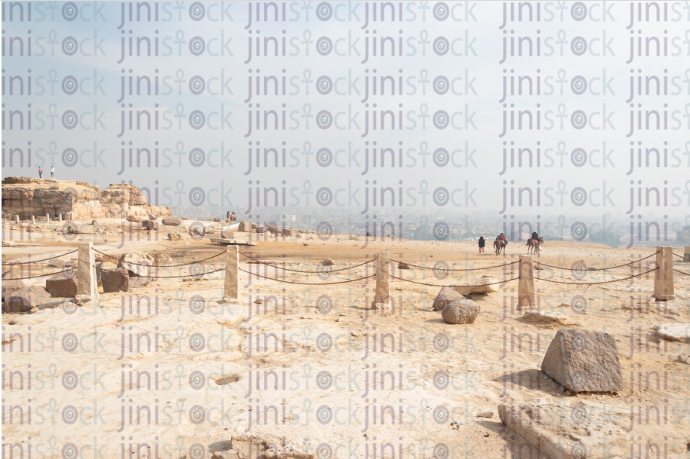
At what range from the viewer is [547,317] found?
8117mm

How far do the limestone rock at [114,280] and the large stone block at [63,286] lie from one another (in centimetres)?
87

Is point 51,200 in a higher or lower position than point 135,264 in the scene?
higher

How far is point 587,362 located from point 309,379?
3607 millimetres

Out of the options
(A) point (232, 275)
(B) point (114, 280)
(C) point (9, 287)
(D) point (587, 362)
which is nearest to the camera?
(D) point (587, 362)

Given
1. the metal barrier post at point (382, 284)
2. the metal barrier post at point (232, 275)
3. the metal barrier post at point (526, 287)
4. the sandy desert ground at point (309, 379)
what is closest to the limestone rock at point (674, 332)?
the sandy desert ground at point (309, 379)

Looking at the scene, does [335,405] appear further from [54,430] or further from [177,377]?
[54,430]

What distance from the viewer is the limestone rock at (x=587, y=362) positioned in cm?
512

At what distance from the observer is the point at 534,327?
26.3 feet

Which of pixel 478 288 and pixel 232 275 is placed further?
pixel 478 288

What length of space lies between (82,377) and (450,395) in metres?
4.77

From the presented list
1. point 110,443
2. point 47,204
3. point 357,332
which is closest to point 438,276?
point 357,332

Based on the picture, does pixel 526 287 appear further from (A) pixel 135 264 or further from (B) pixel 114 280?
(B) pixel 114 280

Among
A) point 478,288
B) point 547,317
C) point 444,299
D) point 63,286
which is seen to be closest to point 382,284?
point 444,299

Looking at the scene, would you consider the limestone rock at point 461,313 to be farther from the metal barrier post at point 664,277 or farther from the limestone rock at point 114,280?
the limestone rock at point 114,280
